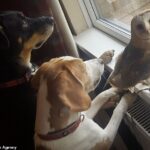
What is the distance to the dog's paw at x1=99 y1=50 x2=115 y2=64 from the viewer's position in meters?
1.44

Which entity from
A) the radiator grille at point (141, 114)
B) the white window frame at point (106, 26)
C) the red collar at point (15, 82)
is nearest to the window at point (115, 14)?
the white window frame at point (106, 26)

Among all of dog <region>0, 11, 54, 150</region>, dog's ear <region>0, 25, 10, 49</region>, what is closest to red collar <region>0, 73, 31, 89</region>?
dog <region>0, 11, 54, 150</region>

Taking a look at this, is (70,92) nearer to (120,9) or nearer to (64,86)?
(64,86)

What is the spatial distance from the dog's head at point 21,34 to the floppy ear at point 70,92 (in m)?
0.42

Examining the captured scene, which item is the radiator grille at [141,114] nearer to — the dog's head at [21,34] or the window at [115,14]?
the window at [115,14]

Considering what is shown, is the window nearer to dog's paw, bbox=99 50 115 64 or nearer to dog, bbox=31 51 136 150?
dog's paw, bbox=99 50 115 64

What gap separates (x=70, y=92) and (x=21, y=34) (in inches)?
21.2

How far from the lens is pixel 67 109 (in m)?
1.15

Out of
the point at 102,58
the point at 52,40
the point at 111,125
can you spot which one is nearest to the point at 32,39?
the point at 52,40

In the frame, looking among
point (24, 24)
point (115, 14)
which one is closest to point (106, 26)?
point (115, 14)

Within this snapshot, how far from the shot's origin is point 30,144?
1581mm

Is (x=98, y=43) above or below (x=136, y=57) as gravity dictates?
below

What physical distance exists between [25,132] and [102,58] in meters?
0.52

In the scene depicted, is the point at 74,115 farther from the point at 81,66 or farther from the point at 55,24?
the point at 55,24
